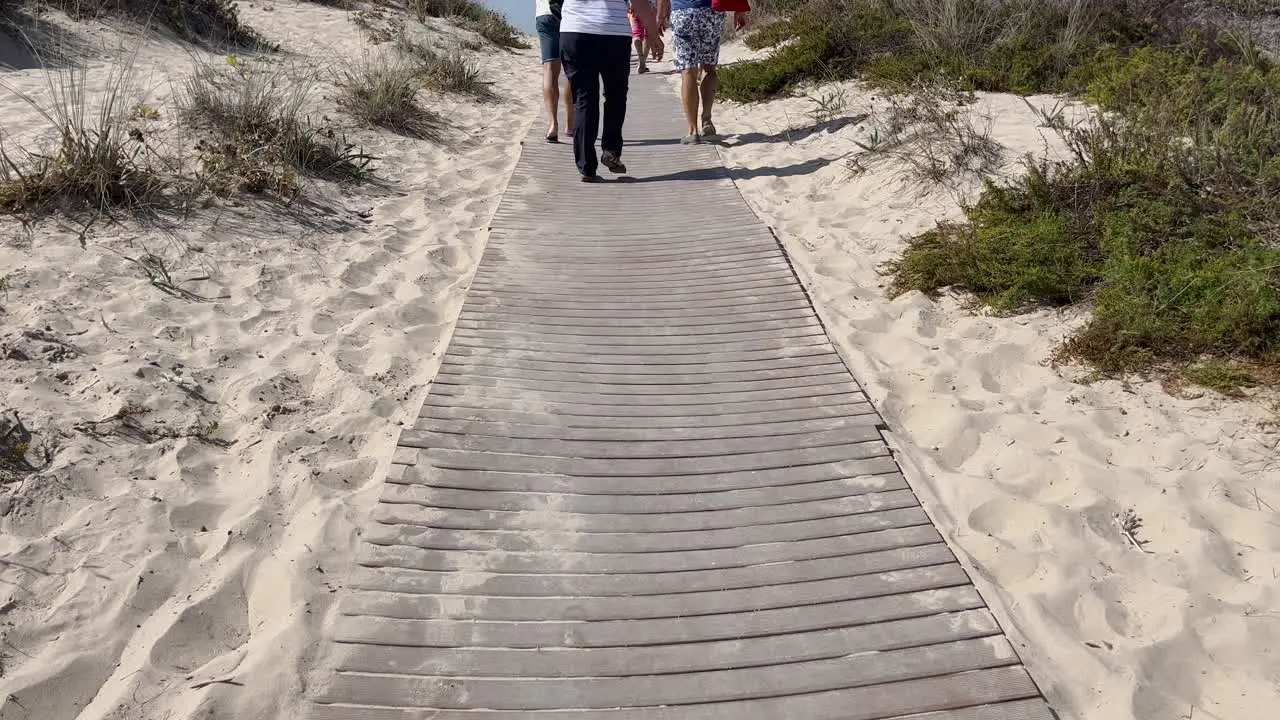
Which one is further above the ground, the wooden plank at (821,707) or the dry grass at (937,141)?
the dry grass at (937,141)

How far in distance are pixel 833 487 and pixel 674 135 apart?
521 centimetres

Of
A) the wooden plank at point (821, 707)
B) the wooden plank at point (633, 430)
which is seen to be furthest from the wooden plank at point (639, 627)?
the wooden plank at point (633, 430)

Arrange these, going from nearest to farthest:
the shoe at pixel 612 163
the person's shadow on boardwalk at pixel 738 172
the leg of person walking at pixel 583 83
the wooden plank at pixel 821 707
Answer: the wooden plank at pixel 821 707 < the leg of person walking at pixel 583 83 < the shoe at pixel 612 163 < the person's shadow on boardwalk at pixel 738 172

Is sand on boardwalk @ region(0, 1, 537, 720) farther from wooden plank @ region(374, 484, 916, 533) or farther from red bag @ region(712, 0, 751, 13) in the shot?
red bag @ region(712, 0, 751, 13)

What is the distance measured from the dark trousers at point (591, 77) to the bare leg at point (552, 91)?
3.09 feet

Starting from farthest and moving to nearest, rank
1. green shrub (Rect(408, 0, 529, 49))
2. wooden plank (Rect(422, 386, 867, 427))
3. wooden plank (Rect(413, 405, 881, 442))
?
green shrub (Rect(408, 0, 529, 49)) → wooden plank (Rect(422, 386, 867, 427)) → wooden plank (Rect(413, 405, 881, 442))

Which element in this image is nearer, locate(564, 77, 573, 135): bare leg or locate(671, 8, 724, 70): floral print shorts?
locate(671, 8, 724, 70): floral print shorts

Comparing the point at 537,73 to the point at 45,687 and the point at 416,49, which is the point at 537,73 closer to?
the point at 416,49

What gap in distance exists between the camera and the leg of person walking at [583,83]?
5527mm

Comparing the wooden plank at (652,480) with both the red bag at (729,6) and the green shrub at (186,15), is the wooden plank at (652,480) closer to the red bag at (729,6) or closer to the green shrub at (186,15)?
the red bag at (729,6)

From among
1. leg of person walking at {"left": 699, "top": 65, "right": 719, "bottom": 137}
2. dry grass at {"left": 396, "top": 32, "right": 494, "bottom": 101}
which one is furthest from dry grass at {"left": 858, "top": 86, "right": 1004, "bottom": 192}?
dry grass at {"left": 396, "top": 32, "right": 494, "bottom": 101}

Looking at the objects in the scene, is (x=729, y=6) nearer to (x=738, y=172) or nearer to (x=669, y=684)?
(x=738, y=172)

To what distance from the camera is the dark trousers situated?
18.2 ft

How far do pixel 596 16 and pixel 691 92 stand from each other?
1521 millimetres
